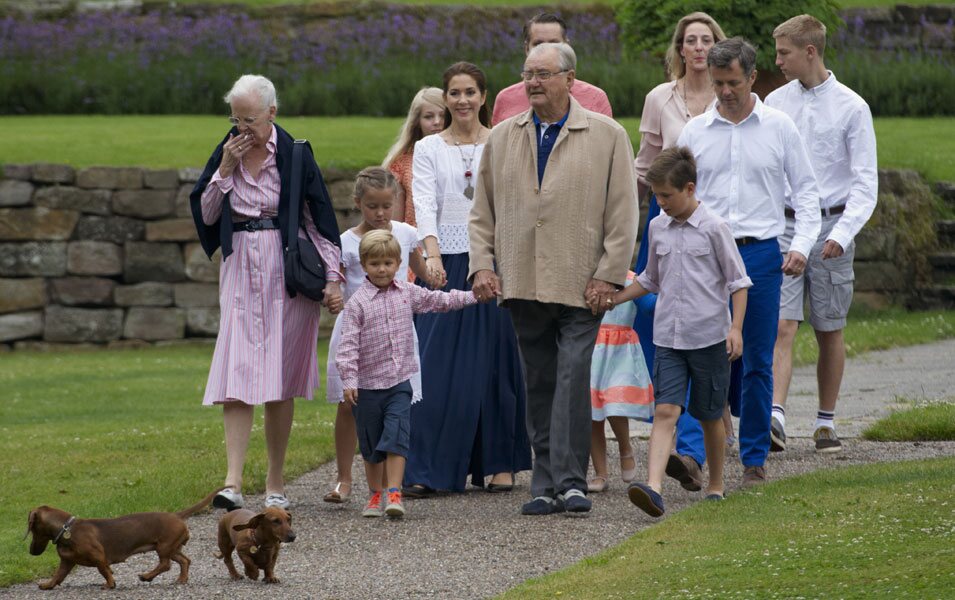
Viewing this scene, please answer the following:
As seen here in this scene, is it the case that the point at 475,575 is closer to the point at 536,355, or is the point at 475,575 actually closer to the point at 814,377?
the point at 536,355

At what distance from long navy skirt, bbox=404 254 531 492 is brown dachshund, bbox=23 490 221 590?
2.04 meters

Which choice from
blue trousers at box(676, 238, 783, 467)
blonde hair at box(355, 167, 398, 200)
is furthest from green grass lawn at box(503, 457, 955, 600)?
blonde hair at box(355, 167, 398, 200)

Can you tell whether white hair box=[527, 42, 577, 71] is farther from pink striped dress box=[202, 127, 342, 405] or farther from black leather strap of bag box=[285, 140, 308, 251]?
pink striped dress box=[202, 127, 342, 405]

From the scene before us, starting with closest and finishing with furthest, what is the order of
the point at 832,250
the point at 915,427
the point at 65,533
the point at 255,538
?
the point at 65,533, the point at 255,538, the point at 832,250, the point at 915,427

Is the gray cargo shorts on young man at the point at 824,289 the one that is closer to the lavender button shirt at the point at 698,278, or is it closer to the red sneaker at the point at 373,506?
the lavender button shirt at the point at 698,278

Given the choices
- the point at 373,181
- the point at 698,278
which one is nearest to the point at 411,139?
the point at 373,181

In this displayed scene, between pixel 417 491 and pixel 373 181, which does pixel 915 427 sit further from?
pixel 373 181

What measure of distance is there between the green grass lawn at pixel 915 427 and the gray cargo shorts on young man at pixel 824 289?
62 cm

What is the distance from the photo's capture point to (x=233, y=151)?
6.70m

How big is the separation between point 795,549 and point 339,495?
8.19 feet

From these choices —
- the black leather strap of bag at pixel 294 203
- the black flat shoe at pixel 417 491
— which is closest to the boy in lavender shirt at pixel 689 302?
the black flat shoe at pixel 417 491

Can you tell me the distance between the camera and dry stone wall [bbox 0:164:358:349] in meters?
15.2

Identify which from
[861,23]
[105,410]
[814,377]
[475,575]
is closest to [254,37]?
[861,23]

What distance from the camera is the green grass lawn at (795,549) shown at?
15.7ft
